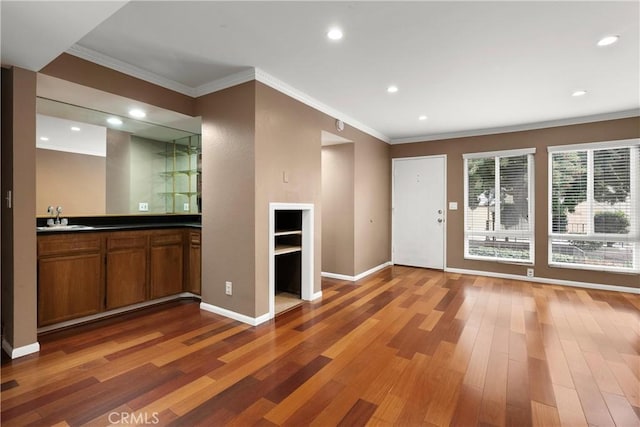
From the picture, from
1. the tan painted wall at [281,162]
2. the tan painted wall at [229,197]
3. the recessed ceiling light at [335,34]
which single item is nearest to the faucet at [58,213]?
the tan painted wall at [229,197]

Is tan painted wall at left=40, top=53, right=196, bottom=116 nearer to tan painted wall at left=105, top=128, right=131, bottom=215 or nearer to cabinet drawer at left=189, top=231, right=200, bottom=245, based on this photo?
tan painted wall at left=105, top=128, right=131, bottom=215

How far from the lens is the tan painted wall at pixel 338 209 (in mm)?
4746

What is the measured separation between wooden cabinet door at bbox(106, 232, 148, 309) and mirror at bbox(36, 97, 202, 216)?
74cm

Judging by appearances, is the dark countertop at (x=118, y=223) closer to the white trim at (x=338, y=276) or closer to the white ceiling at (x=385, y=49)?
the white ceiling at (x=385, y=49)

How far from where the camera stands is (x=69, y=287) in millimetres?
2775

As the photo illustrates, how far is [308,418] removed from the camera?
1651 millimetres

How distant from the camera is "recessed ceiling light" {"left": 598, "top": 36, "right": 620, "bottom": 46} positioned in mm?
2385

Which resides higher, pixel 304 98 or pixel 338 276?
pixel 304 98

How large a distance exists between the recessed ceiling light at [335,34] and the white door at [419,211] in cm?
379

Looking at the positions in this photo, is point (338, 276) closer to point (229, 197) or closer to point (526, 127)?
point (229, 197)

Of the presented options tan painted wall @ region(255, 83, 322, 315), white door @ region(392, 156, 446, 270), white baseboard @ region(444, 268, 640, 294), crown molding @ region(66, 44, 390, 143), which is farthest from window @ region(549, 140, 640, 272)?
crown molding @ region(66, 44, 390, 143)

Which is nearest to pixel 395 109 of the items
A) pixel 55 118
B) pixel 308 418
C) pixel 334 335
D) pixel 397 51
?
pixel 397 51

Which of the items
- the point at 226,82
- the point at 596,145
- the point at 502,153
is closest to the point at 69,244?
the point at 226,82

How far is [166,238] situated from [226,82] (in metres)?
1.92
